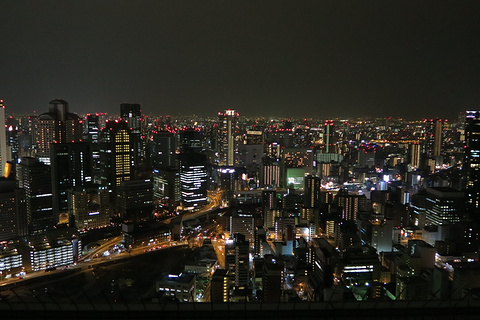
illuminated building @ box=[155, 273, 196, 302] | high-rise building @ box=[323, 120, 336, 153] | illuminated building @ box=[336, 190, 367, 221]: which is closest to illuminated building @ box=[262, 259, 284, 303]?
illuminated building @ box=[155, 273, 196, 302]

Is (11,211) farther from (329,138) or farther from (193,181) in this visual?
(329,138)

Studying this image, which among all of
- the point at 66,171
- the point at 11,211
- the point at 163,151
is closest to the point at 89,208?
the point at 11,211

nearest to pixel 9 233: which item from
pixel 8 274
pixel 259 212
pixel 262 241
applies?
pixel 8 274

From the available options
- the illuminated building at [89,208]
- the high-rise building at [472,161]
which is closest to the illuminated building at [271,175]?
the illuminated building at [89,208]

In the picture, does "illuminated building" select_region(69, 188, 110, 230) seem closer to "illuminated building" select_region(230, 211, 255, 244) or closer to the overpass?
"illuminated building" select_region(230, 211, 255, 244)

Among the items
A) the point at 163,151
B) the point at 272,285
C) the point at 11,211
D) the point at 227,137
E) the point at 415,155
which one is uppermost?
the point at 227,137

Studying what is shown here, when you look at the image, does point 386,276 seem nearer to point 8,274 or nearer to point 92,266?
point 92,266

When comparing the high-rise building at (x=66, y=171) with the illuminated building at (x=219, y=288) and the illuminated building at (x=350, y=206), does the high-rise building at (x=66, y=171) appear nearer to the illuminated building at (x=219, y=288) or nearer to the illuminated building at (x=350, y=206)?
the illuminated building at (x=219, y=288)
